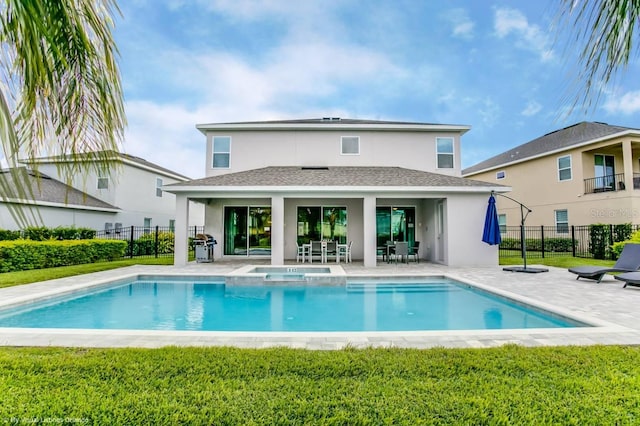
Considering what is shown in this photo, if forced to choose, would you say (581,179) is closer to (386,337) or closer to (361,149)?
(361,149)

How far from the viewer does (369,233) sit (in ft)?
44.3

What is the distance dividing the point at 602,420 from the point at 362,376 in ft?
6.86

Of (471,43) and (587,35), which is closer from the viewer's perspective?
(587,35)

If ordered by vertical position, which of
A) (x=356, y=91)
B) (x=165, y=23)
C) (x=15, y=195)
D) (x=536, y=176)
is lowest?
(x=15, y=195)

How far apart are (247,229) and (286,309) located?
368 inches

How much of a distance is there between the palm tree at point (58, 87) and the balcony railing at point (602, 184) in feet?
78.2

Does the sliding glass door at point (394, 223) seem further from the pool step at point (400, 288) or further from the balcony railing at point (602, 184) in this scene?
the balcony railing at point (602, 184)

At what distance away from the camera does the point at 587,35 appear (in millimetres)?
1696

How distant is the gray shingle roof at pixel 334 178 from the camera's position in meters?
13.4

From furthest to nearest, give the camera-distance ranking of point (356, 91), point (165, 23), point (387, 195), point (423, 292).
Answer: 1. point (356, 91)
2. point (387, 195)
3. point (423, 292)
4. point (165, 23)

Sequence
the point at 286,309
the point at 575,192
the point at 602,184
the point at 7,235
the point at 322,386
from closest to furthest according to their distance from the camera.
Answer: the point at 322,386
the point at 286,309
the point at 7,235
the point at 602,184
the point at 575,192

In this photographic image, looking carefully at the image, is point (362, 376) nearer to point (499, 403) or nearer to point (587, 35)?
point (499, 403)

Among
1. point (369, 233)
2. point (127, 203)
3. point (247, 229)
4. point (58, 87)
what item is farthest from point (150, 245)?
point (58, 87)

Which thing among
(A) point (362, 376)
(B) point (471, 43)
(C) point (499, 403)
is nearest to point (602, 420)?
(C) point (499, 403)
